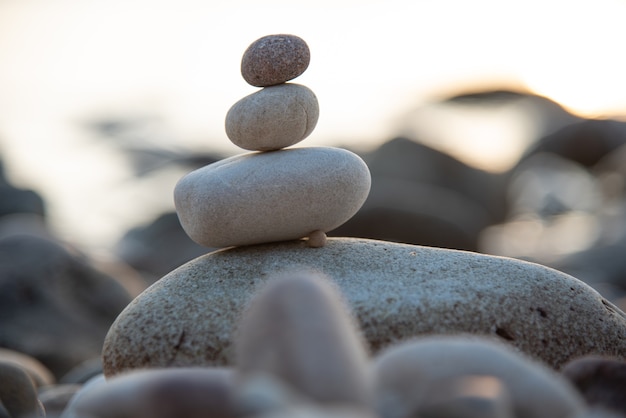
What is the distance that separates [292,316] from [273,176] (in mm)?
2082

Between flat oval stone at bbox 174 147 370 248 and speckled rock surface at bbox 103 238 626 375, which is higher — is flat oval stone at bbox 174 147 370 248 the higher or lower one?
the higher one

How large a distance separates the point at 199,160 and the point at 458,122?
720 centimetres

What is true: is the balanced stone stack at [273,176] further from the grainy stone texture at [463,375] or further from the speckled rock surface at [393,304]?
the grainy stone texture at [463,375]

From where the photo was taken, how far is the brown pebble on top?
447 centimetres

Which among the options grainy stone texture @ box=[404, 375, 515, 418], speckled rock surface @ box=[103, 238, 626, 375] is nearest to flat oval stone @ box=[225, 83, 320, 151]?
speckled rock surface @ box=[103, 238, 626, 375]

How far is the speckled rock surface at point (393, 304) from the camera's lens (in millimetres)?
3807

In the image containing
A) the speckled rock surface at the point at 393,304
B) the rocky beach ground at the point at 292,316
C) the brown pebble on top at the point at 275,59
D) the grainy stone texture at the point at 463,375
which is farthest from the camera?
the brown pebble on top at the point at 275,59

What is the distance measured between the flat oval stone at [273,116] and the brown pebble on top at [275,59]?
7cm

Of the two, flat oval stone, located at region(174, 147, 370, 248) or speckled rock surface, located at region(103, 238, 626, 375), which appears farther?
flat oval stone, located at region(174, 147, 370, 248)

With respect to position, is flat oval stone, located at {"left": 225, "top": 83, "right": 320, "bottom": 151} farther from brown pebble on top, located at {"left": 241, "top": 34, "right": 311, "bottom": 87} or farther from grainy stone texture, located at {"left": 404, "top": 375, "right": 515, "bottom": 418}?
grainy stone texture, located at {"left": 404, "top": 375, "right": 515, "bottom": 418}

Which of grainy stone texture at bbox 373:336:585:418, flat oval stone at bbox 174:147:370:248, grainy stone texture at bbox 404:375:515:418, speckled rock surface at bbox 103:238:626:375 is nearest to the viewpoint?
grainy stone texture at bbox 404:375:515:418

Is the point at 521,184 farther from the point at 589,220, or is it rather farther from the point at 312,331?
the point at 312,331

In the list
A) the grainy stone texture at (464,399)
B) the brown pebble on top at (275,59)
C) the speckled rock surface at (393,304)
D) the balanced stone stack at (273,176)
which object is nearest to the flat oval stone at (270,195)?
the balanced stone stack at (273,176)

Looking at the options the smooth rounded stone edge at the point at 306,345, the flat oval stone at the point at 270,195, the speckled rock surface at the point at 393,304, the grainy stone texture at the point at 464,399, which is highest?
the smooth rounded stone edge at the point at 306,345
